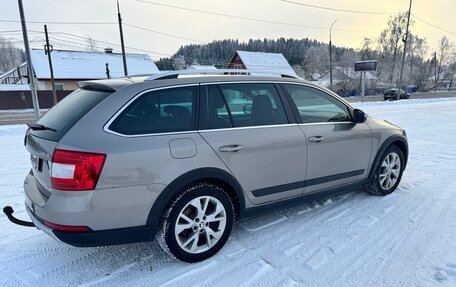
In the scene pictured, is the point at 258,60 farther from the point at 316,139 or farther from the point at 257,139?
the point at 257,139

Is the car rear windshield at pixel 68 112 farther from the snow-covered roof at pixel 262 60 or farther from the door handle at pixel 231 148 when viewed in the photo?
the snow-covered roof at pixel 262 60

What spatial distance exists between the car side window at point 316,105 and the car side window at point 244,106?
0.28 meters

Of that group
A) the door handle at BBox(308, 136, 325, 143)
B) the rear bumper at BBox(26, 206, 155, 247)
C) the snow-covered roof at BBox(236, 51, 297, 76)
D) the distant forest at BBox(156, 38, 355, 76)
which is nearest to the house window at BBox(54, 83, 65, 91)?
the snow-covered roof at BBox(236, 51, 297, 76)

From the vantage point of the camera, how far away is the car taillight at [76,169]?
95.3 inches

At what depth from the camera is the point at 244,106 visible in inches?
132

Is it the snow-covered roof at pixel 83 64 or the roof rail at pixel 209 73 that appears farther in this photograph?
the snow-covered roof at pixel 83 64

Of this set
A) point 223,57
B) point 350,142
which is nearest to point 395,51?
point 223,57

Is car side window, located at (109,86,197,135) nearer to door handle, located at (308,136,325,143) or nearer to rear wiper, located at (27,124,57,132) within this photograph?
rear wiper, located at (27,124,57,132)

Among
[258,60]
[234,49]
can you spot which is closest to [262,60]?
[258,60]

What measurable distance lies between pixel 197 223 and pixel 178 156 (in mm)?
667

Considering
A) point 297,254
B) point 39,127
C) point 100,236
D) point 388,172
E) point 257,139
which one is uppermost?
point 39,127

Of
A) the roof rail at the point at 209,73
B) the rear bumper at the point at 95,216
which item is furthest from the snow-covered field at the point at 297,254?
the roof rail at the point at 209,73

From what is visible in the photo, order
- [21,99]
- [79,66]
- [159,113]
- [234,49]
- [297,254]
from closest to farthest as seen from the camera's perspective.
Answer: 1. [159,113]
2. [297,254]
3. [21,99]
4. [79,66]
5. [234,49]

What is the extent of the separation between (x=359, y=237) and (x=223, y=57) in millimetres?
98094
